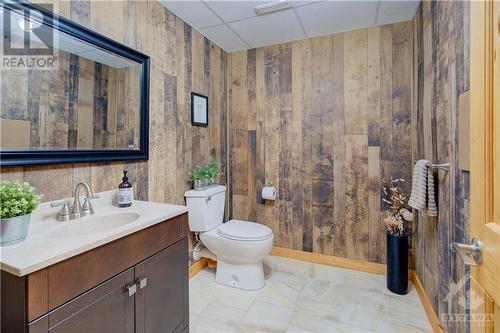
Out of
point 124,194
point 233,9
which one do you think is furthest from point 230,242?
point 233,9

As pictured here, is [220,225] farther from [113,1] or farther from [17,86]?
[113,1]

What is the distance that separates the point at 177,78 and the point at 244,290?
6.15 feet

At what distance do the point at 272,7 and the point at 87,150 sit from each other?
172 cm

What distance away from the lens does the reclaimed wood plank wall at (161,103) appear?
4.51 ft

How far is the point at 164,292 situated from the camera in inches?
52.2

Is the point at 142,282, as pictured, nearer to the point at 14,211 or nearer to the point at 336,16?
the point at 14,211

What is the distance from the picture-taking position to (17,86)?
1173 millimetres

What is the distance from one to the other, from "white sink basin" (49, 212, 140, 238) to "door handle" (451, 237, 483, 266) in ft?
4.56

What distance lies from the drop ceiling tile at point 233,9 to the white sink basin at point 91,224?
168 centimetres

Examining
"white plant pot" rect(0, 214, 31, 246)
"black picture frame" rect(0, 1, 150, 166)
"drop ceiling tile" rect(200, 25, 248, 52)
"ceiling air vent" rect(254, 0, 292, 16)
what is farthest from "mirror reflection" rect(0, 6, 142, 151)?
"ceiling air vent" rect(254, 0, 292, 16)

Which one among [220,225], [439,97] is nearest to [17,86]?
[220,225]

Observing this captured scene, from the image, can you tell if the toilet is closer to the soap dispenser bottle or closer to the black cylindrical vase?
the soap dispenser bottle

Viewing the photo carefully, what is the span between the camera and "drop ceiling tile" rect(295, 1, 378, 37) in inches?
78.7

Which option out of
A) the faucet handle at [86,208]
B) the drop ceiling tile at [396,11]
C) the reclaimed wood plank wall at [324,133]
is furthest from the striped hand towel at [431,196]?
the faucet handle at [86,208]
